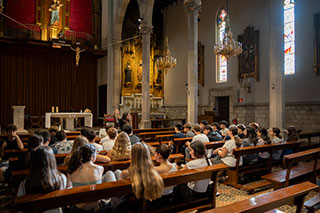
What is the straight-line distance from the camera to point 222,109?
1450cm

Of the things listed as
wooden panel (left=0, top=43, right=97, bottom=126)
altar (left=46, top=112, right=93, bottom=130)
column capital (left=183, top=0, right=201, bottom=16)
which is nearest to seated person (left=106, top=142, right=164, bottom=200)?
column capital (left=183, top=0, right=201, bottom=16)

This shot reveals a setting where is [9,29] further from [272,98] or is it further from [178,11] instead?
[272,98]

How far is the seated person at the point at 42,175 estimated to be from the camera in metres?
2.21

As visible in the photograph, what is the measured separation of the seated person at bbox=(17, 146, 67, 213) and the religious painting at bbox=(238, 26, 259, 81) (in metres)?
11.8

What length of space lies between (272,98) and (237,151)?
4258 mm

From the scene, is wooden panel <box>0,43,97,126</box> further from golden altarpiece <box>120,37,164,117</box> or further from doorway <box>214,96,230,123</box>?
doorway <box>214,96,230,123</box>

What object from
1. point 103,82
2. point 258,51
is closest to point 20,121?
point 103,82

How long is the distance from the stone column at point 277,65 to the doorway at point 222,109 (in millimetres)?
6201

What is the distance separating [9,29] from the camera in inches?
599

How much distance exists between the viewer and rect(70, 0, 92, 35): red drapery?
57.1ft

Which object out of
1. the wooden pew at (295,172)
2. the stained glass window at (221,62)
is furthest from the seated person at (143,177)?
the stained glass window at (221,62)

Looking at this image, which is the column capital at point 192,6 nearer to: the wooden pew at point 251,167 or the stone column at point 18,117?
the wooden pew at point 251,167

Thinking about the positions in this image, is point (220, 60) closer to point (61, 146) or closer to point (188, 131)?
point (188, 131)

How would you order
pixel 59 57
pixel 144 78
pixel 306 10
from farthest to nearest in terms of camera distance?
pixel 59 57 → pixel 144 78 → pixel 306 10
